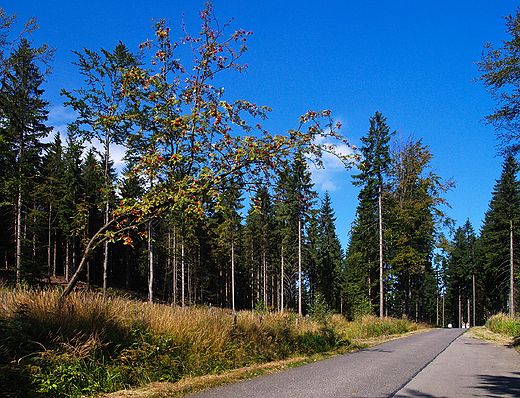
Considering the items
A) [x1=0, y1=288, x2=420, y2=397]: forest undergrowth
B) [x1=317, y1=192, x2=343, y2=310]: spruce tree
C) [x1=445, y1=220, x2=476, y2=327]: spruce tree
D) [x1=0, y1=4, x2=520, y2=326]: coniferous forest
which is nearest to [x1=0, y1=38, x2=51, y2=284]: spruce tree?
[x1=0, y1=4, x2=520, y2=326]: coniferous forest

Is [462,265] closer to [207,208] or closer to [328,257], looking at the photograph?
[328,257]

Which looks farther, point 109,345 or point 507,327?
point 507,327

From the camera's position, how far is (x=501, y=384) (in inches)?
267

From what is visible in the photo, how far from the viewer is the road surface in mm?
5898

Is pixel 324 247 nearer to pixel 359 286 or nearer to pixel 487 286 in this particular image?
pixel 359 286

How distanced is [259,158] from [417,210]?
2958cm

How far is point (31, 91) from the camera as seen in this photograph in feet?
78.7

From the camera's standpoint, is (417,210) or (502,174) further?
(502,174)

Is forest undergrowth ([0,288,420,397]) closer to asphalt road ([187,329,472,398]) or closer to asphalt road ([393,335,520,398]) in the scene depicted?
asphalt road ([187,329,472,398])

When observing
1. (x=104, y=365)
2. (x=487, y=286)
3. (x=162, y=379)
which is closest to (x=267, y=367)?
(x=162, y=379)

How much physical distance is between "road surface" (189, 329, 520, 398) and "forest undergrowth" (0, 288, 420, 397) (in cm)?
122

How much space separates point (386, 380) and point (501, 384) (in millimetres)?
2175

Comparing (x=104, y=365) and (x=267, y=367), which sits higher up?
(x=104, y=365)

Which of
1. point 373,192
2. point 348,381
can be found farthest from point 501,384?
point 373,192
